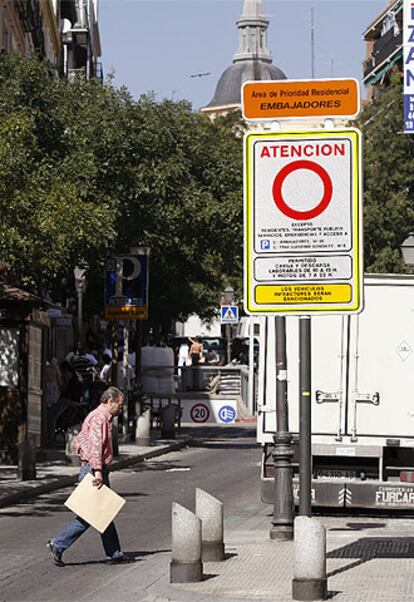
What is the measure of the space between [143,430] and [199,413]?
1174cm

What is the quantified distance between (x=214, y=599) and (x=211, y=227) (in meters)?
22.6

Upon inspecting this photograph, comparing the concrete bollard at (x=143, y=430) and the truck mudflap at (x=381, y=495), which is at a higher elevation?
the concrete bollard at (x=143, y=430)

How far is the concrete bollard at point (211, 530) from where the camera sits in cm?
1346

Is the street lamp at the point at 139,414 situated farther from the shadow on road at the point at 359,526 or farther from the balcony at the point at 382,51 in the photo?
the balcony at the point at 382,51

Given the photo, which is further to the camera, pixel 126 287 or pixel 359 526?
pixel 126 287

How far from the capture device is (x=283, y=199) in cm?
1262

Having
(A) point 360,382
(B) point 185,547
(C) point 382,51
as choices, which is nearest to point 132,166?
(A) point 360,382

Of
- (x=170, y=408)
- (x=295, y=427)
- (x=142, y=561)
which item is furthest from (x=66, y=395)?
(x=142, y=561)

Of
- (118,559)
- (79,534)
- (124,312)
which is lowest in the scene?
(118,559)

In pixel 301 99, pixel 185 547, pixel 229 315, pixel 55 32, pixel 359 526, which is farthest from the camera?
pixel 55 32

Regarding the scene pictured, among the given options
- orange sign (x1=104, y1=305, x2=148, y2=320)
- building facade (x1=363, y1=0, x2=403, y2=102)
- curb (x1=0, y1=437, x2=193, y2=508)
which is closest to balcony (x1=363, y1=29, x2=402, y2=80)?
building facade (x1=363, y1=0, x2=403, y2=102)

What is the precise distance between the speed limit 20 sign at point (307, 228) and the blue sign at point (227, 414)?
30.7m

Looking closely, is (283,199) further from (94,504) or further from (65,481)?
(65,481)

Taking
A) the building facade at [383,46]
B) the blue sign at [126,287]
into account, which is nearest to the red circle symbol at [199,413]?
the blue sign at [126,287]
